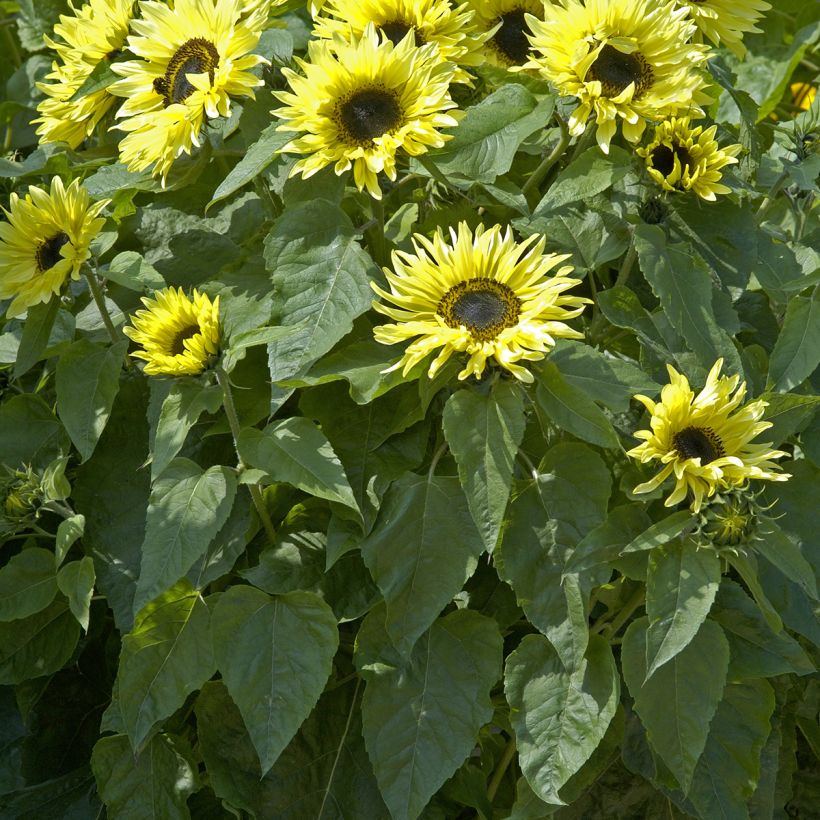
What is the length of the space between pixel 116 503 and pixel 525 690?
572 millimetres

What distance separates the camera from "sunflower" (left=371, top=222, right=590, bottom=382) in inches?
46.1

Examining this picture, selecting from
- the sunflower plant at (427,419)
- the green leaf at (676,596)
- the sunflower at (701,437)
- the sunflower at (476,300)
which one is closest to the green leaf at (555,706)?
the sunflower plant at (427,419)

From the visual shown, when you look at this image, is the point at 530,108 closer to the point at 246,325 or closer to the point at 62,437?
the point at 246,325

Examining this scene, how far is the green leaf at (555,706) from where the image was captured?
1.26 metres

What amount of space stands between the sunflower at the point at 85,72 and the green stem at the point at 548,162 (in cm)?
59

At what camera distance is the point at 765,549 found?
1.17 meters

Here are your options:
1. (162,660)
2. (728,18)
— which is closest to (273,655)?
(162,660)

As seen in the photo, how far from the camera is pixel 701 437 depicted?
1.20 metres

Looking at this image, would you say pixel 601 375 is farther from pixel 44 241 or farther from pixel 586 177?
pixel 44 241

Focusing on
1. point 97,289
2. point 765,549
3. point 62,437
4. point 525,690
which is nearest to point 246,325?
point 97,289

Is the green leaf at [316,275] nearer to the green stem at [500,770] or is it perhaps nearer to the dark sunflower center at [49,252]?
the dark sunflower center at [49,252]

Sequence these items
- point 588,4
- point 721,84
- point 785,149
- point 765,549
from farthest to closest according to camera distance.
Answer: point 785,149 < point 721,84 < point 588,4 < point 765,549

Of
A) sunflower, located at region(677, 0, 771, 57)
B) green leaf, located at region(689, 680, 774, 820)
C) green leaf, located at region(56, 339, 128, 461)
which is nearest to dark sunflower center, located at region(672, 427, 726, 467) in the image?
green leaf, located at region(689, 680, 774, 820)

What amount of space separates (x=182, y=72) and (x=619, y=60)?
525 millimetres
